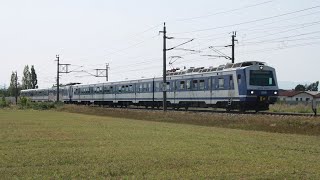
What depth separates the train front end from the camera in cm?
3391

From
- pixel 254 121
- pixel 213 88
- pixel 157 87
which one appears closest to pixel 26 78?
pixel 157 87

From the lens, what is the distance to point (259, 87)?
1353 inches

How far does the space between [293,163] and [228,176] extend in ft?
9.26

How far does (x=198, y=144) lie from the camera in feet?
55.7

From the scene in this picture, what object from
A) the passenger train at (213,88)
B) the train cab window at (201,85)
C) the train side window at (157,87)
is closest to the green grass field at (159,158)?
the passenger train at (213,88)

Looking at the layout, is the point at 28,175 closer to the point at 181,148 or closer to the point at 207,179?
the point at 207,179


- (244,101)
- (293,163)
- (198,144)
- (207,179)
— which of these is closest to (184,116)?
(244,101)

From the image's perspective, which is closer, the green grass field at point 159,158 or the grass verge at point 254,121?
the green grass field at point 159,158

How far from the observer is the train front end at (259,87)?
3391 centimetres

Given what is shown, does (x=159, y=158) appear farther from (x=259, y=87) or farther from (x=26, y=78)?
(x=26, y=78)

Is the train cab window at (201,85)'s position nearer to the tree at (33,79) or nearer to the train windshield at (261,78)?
the train windshield at (261,78)

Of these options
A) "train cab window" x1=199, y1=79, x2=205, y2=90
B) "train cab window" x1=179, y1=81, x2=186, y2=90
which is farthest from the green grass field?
"train cab window" x1=179, y1=81, x2=186, y2=90

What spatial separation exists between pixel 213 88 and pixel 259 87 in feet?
15.3

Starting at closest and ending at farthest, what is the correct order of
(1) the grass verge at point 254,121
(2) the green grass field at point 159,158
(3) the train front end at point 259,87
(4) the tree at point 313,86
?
(2) the green grass field at point 159,158, (1) the grass verge at point 254,121, (3) the train front end at point 259,87, (4) the tree at point 313,86
